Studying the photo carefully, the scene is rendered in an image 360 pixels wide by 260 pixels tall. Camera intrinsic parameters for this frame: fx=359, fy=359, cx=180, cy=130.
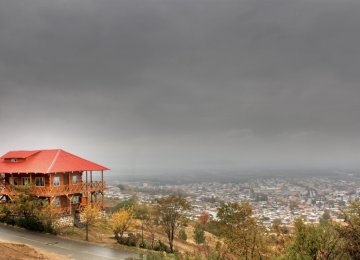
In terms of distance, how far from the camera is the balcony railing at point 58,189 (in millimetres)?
37812

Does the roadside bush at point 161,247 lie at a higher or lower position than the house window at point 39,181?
lower

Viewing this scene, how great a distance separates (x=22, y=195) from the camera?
3506 centimetres

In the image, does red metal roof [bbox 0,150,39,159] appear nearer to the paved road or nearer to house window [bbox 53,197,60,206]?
house window [bbox 53,197,60,206]

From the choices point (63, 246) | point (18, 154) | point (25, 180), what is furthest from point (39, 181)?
point (63, 246)

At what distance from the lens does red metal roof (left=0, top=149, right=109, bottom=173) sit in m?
39.8

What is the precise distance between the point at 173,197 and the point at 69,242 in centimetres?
1034

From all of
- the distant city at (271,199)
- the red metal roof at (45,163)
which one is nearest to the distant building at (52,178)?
the red metal roof at (45,163)

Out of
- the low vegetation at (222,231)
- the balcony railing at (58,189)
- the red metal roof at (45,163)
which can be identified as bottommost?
the low vegetation at (222,231)

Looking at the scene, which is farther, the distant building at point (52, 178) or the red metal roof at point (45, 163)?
the red metal roof at point (45, 163)

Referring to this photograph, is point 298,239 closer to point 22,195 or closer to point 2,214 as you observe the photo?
point 22,195

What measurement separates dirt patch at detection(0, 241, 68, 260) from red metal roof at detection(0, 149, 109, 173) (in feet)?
42.8

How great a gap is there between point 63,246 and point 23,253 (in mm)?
5310

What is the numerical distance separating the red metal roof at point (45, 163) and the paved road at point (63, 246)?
769 centimetres

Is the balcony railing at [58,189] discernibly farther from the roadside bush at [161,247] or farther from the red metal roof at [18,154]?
the roadside bush at [161,247]
